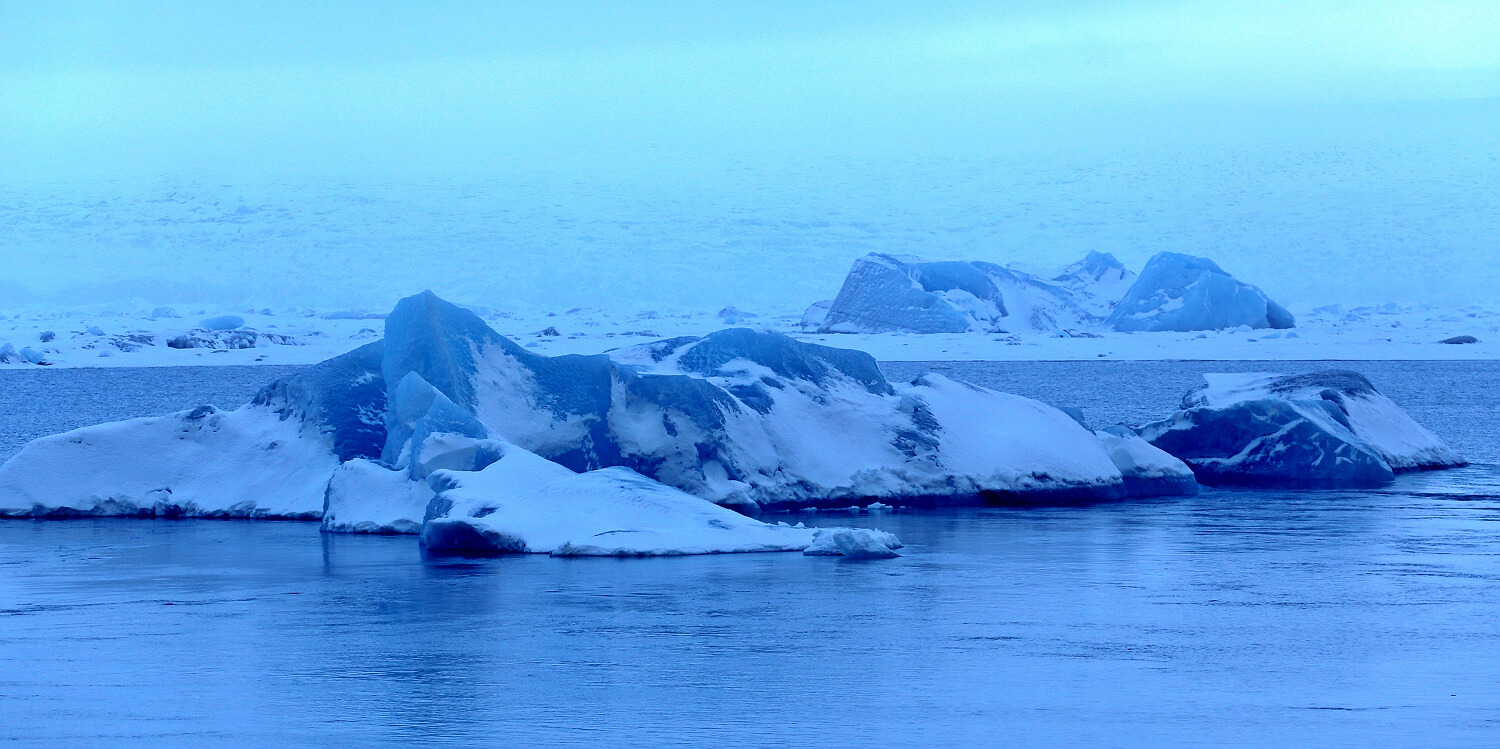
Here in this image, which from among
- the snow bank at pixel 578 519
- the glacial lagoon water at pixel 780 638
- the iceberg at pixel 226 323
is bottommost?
the glacial lagoon water at pixel 780 638

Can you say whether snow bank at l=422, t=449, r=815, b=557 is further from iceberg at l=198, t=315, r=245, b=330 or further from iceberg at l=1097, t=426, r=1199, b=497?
iceberg at l=198, t=315, r=245, b=330

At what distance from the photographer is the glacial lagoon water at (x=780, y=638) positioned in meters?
4.57

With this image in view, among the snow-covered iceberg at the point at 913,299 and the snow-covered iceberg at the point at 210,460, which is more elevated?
the snow-covered iceberg at the point at 913,299

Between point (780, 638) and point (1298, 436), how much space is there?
25.3 feet

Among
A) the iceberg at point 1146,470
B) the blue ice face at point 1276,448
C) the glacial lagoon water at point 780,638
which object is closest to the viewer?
the glacial lagoon water at point 780,638

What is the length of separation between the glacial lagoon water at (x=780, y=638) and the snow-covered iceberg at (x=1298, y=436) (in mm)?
2629

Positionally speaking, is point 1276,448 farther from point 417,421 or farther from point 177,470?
point 177,470

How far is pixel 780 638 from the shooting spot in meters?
5.94

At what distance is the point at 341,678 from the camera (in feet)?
17.2

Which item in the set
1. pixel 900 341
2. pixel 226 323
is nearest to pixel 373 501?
pixel 900 341

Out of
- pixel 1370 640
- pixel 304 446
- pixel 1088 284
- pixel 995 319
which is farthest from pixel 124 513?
pixel 1088 284

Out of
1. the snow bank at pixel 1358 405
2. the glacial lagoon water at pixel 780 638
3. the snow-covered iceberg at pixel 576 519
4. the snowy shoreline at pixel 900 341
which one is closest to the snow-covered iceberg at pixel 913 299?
the snowy shoreline at pixel 900 341

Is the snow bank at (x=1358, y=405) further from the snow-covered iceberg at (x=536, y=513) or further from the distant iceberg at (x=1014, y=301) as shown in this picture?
the distant iceberg at (x=1014, y=301)

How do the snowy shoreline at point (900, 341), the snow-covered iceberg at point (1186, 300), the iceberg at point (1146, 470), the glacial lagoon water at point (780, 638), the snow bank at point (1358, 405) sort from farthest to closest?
the snow-covered iceberg at point (1186, 300), the snowy shoreline at point (900, 341), the snow bank at point (1358, 405), the iceberg at point (1146, 470), the glacial lagoon water at point (780, 638)
